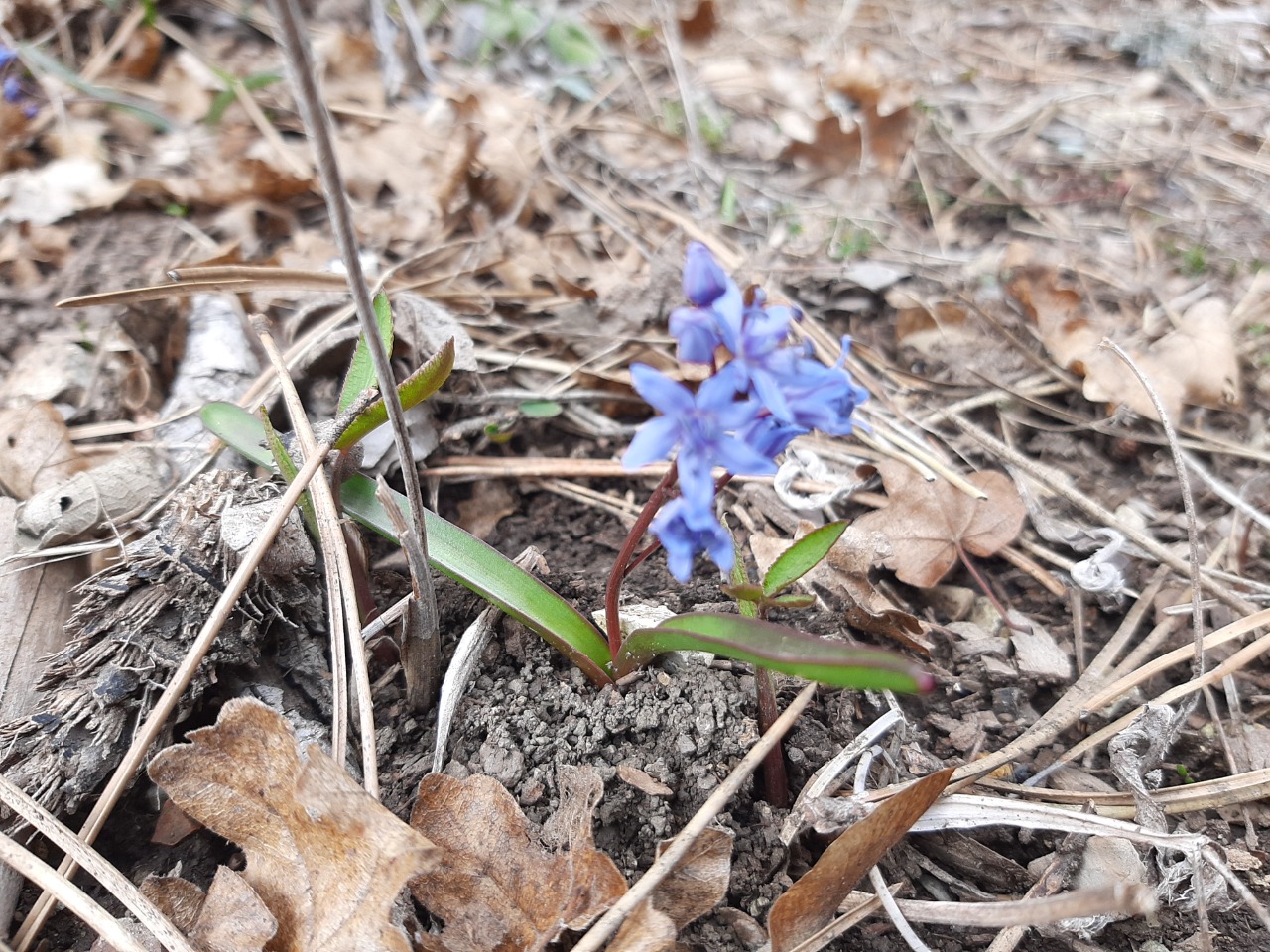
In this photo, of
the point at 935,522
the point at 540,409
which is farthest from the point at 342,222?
the point at 935,522

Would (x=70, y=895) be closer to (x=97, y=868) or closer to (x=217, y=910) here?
(x=97, y=868)

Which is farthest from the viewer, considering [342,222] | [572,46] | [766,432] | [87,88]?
[572,46]

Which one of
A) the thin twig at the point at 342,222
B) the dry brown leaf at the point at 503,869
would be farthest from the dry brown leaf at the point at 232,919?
the thin twig at the point at 342,222

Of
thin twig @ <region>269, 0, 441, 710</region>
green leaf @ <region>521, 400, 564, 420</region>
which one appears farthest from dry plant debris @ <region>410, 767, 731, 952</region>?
green leaf @ <region>521, 400, 564, 420</region>

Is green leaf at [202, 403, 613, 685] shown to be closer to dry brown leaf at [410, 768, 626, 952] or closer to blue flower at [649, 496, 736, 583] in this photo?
dry brown leaf at [410, 768, 626, 952]

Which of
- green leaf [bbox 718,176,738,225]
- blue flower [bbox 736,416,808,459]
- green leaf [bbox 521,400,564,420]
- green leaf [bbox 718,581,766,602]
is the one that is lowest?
green leaf [bbox 521,400,564,420]

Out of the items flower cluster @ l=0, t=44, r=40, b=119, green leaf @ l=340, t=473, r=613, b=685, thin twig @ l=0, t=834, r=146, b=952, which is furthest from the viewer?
flower cluster @ l=0, t=44, r=40, b=119
